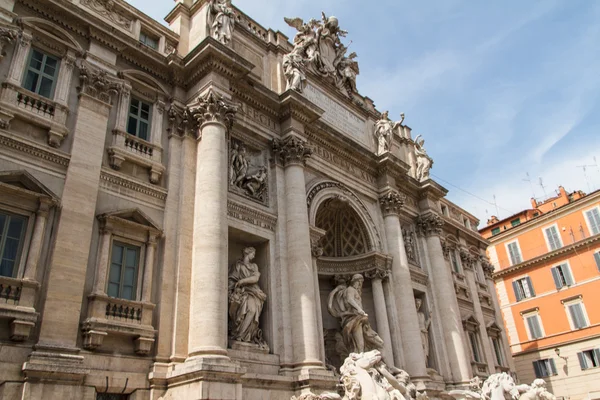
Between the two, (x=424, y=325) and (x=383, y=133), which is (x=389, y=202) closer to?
(x=383, y=133)

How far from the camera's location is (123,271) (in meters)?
11.6

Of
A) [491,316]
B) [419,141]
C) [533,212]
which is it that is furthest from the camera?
[533,212]

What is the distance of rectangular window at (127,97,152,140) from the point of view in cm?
1345

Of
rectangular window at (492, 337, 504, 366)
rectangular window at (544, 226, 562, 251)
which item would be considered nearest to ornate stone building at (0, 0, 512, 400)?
rectangular window at (492, 337, 504, 366)

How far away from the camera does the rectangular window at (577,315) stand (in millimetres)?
29025

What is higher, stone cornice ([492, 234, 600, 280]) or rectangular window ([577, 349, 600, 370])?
stone cornice ([492, 234, 600, 280])

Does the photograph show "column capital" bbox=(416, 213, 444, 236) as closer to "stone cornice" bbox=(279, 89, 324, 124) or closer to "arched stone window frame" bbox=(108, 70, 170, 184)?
"stone cornice" bbox=(279, 89, 324, 124)

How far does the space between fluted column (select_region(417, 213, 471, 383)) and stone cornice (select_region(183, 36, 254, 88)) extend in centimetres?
1160

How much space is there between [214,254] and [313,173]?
659cm

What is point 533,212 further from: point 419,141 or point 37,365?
point 37,365

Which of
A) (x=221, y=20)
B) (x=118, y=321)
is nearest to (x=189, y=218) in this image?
(x=118, y=321)

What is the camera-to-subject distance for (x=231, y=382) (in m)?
10.8

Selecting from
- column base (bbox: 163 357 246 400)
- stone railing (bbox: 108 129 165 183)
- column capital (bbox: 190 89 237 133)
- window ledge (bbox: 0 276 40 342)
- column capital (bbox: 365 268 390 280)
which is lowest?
column base (bbox: 163 357 246 400)

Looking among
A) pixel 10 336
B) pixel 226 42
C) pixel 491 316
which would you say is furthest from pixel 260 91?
pixel 491 316
